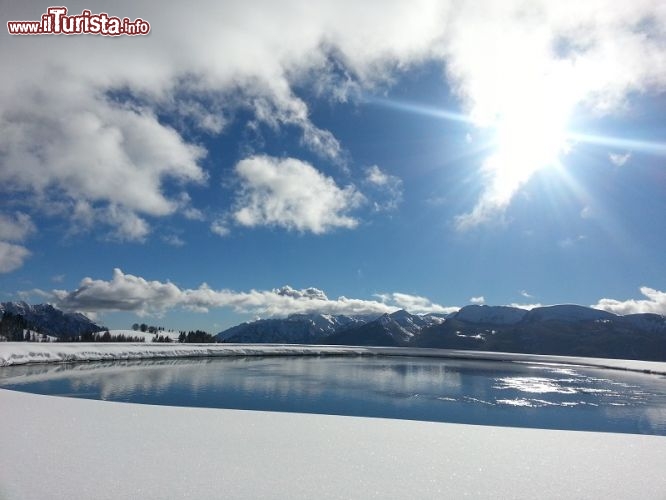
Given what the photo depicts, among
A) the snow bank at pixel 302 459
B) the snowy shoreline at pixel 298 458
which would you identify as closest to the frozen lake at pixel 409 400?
the snowy shoreline at pixel 298 458

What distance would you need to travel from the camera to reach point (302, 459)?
10.7 meters

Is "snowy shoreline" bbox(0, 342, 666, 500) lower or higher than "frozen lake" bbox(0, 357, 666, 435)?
higher

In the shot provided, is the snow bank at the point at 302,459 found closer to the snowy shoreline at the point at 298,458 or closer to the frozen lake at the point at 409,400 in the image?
the snowy shoreline at the point at 298,458

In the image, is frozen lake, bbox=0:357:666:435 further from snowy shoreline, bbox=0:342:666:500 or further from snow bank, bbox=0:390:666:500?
snow bank, bbox=0:390:666:500

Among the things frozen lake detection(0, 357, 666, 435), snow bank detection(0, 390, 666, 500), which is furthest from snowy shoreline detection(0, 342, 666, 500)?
frozen lake detection(0, 357, 666, 435)

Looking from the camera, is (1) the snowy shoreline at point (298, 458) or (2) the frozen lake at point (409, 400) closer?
(1) the snowy shoreline at point (298, 458)

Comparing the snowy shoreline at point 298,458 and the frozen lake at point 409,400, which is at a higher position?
the snowy shoreline at point 298,458

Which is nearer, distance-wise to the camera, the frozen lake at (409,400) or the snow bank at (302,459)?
the snow bank at (302,459)

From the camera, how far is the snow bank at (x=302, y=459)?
28.4ft

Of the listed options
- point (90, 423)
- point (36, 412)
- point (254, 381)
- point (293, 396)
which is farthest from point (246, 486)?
point (254, 381)

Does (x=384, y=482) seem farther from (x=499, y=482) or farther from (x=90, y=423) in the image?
(x=90, y=423)

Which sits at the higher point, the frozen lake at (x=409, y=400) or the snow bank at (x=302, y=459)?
the snow bank at (x=302, y=459)

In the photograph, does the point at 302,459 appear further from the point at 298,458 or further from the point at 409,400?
the point at 409,400

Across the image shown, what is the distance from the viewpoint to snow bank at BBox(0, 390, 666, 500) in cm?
866
